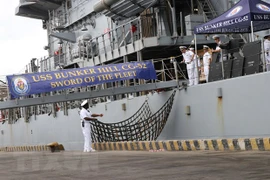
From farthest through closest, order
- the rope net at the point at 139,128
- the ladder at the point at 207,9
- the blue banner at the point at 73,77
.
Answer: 1. the ladder at the point at 207,9
2. the rope net at the point at 139,128
3. the blue banner at the point at 73,77

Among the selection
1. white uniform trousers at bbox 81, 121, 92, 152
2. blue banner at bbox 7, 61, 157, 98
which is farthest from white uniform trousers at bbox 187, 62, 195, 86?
white uniform trousers at bbox 81, 121, 92, 152

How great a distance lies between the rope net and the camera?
14578 mm

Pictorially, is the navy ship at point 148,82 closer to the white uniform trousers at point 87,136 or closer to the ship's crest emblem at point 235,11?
the ship's crest emblem at point 235,11

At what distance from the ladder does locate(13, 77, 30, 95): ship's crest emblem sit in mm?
7101

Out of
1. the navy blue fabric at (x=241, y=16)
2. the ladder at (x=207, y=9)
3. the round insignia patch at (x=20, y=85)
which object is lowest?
the round insignia patch at (x=20, y=85)

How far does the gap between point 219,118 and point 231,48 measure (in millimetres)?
1807

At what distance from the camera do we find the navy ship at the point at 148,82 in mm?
12023

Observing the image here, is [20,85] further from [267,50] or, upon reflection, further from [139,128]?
[267,50]

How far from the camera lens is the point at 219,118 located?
12609 mm

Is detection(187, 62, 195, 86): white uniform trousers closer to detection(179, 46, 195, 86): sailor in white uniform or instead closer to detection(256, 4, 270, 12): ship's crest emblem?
detection(179, 46, 195, 86): sailor in white uniform

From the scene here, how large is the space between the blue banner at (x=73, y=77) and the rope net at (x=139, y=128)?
3.94 feet

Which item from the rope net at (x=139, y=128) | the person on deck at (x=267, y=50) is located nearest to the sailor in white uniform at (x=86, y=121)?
the rope net at (x=139, y=128)

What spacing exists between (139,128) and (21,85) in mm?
3593

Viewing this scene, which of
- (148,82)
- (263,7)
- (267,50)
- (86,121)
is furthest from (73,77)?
(267,50)
